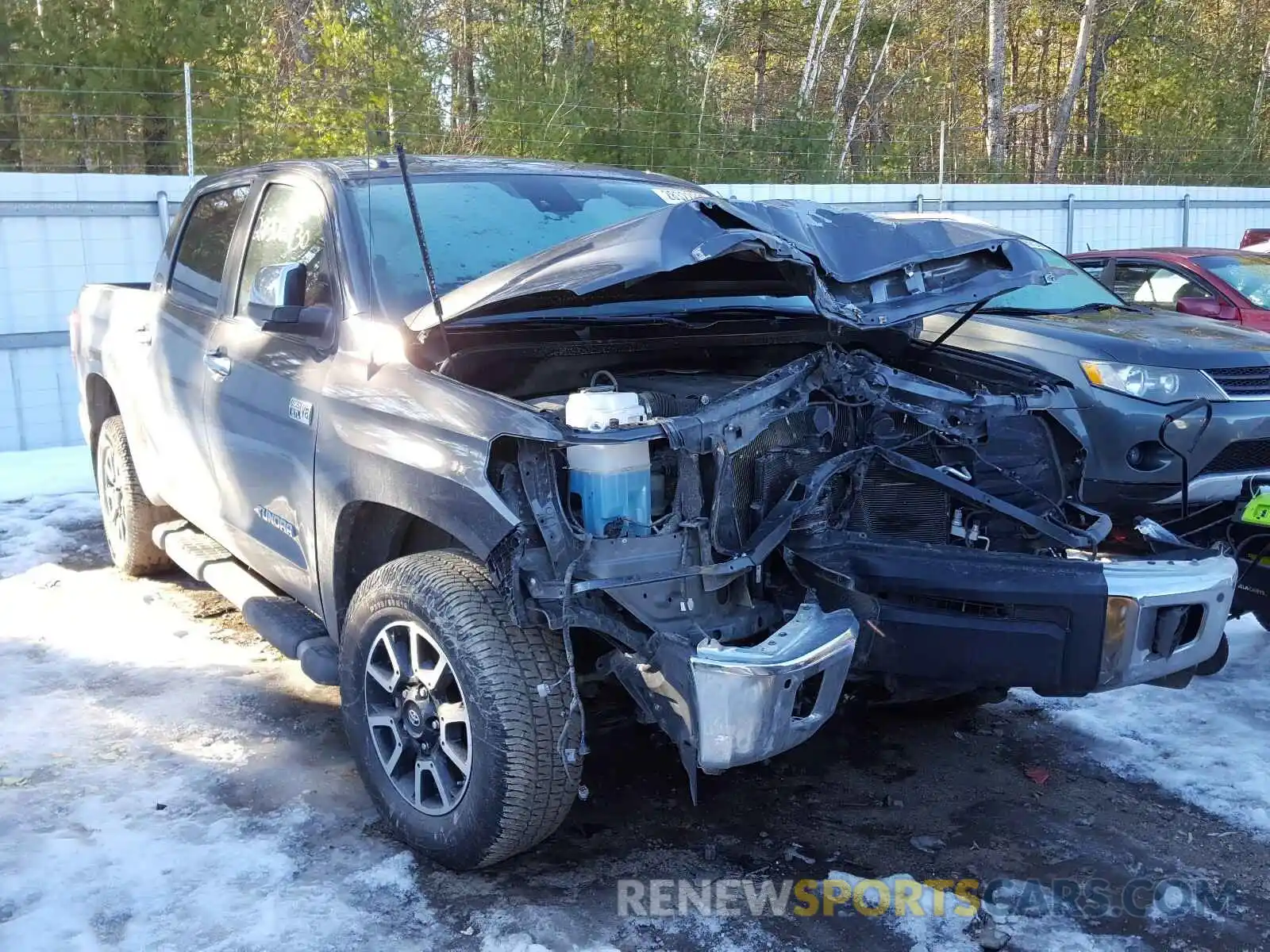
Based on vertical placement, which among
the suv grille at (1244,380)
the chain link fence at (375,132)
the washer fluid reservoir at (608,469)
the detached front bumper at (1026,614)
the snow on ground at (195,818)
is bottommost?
the snow on ground at (195,818)

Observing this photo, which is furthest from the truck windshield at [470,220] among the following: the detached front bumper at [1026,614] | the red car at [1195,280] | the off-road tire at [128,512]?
the red car at [1195,280]

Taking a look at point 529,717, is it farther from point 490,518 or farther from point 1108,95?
point 1108,95

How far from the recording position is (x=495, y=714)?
2.84 m

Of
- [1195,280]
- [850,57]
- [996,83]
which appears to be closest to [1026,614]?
[1195,280]

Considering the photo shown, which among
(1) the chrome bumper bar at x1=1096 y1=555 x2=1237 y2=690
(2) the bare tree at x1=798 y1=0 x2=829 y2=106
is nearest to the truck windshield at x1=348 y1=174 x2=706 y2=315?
(1) the chrome bumper bar at x1=1096 y1=555 x2=1237 y2=690

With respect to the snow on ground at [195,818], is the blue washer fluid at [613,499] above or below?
above

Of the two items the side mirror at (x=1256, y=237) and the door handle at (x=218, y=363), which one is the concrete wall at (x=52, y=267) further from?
the side mirror at (x=1256, y=237)

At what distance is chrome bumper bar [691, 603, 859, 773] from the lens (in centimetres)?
264

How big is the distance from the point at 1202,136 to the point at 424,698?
2432 cm

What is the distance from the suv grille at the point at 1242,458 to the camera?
596 cm

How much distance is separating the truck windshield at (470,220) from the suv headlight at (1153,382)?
9.07 feet

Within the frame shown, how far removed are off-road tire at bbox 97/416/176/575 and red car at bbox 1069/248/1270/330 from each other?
6591 millimetres

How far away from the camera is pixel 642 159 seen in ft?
46.5

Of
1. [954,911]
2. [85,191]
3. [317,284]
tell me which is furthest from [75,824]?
[85,191]
